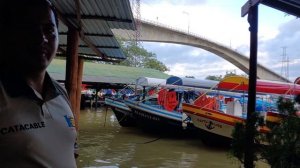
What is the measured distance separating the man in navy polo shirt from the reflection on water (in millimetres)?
5926

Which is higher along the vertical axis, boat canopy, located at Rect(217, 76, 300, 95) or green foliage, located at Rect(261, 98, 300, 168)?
boat canopy, located at Rect(217, 76, 300, 95)

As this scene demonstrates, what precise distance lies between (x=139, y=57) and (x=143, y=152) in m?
31.9

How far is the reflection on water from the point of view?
9023mm

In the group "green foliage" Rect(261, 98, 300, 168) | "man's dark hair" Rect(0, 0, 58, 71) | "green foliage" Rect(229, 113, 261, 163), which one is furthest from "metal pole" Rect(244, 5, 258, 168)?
"man's dark hair" Rect(0, 0, 58, 71)

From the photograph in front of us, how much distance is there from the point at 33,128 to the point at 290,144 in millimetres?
2605

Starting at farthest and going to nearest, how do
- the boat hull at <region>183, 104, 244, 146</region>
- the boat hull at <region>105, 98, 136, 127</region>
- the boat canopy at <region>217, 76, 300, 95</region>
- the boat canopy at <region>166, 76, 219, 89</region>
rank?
the boat hull at <region>105, 98, 136, 127</region> < the boat canopy at <region>166, 76, 219, 89</region> < the boat canopy at <region>217, 76, 300, 95</region> < the boat hull at <region>183, 104, 244, 146</region>

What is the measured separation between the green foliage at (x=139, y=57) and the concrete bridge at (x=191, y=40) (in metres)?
4.45

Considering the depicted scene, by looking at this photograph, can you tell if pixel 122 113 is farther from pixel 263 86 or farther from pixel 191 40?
pixel 191 40

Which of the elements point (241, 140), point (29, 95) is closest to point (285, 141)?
point (241, 140)

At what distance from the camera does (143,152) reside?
10.6 meters

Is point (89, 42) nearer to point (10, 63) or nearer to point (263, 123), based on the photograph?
point (263, 123)

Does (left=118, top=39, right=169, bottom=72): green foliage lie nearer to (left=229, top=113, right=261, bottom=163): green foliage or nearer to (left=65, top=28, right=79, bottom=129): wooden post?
(left=65, top=28, right=79, bottom=129): wooden post

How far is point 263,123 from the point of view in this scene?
3.72 m

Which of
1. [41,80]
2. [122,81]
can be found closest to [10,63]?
[41,80]
